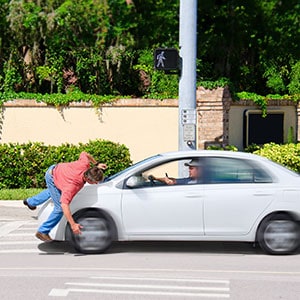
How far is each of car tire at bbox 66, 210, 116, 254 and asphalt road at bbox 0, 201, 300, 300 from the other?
0.14m

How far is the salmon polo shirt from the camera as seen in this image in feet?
31.3

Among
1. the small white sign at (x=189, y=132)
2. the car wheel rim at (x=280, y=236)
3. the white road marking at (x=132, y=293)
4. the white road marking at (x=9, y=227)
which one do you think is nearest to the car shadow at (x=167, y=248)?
the car wheel rim at (x=280, y=236)

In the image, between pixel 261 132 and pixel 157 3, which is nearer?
pixel 261 132

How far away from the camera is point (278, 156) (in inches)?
674

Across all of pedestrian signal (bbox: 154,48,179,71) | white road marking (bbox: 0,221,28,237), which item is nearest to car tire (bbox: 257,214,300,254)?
white road marking (bbox: 0,221,28,237)

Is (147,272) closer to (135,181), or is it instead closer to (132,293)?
(132,293)

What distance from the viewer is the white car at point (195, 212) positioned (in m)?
9.62

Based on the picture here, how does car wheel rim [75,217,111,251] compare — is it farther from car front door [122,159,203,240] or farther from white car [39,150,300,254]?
car front door [122,159,203,240]

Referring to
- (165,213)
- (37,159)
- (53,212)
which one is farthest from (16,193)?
(165,213)

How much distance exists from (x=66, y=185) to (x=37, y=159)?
7.60 metres

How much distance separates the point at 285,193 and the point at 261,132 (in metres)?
10.7

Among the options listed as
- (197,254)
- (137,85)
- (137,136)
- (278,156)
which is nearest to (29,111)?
(137,136)

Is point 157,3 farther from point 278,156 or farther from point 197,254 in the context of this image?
point 197,254

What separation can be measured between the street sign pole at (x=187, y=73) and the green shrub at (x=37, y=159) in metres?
3.18
